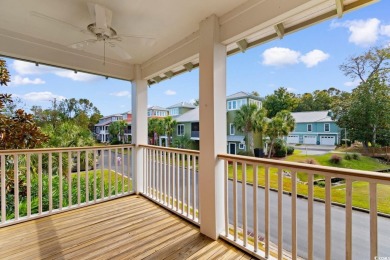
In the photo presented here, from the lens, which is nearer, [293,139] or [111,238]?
[293,139]

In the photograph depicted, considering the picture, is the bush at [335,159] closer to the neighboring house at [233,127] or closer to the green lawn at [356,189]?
the green lawn at [356,189]

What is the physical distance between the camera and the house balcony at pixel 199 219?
1454 mm

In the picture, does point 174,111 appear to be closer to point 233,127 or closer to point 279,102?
point 233,127

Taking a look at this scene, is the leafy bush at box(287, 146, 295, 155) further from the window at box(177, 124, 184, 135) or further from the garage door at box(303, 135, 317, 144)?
the window at box(177, 124, 184, 135)

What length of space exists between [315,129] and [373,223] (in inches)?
34.2

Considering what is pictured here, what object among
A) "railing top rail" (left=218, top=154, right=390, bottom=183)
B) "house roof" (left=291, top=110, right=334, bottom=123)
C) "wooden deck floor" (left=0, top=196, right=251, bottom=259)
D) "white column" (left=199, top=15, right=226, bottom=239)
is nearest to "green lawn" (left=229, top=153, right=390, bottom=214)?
"railing top rail" (left=218, top=154, right=390, bottom=183)

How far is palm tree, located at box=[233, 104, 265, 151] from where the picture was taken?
7.65 ft

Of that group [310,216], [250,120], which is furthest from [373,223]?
[250,120]

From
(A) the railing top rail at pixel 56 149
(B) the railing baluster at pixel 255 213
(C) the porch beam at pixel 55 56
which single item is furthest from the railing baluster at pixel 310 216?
(C) the porch beam at pixel 55 56

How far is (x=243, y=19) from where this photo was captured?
201 centimetres

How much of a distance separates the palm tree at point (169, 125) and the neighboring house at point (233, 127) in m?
1.74

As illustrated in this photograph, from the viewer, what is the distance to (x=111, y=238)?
2.19 meters

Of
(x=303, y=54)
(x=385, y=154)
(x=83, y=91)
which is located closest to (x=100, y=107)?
(x=83, y=91)

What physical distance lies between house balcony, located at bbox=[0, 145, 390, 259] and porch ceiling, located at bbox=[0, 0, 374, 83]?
132 centimetres
